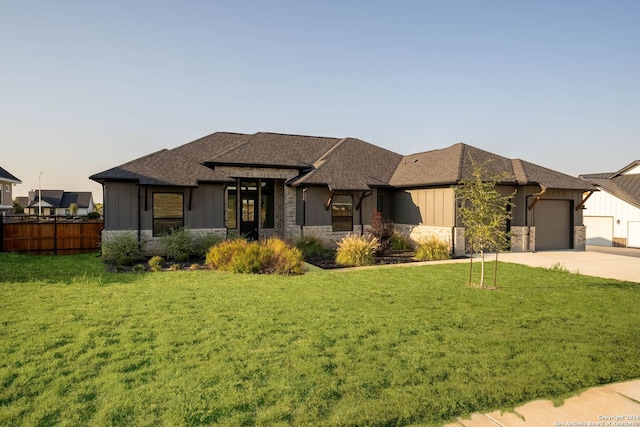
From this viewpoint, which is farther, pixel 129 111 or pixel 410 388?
pixel 129 111

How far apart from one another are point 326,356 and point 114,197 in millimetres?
12839

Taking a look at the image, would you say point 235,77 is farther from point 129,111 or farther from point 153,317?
point 153,317

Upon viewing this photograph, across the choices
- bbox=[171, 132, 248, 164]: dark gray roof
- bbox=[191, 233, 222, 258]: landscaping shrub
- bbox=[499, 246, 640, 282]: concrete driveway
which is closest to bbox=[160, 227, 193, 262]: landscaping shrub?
bbox=[191, 233, 222, 258]: landscaping shrub

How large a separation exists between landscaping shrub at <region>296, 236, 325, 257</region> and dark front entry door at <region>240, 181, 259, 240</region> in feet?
10.4

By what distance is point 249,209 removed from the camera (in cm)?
1880

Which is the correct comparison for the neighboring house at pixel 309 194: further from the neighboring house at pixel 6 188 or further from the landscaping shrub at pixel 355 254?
the neighboring house at pixel 6 188

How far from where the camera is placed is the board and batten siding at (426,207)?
16.2 metres

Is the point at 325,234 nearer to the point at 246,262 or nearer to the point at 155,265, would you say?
the point at 246,262

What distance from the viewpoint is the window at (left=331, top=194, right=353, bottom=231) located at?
18.0 m

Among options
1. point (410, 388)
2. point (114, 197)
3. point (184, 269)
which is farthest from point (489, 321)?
point (114, 197)

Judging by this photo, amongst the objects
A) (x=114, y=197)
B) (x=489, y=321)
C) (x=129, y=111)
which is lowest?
(x=489, y=321)

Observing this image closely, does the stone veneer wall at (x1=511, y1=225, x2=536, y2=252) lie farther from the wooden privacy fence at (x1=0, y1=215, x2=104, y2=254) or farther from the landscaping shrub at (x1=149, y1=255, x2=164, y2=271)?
the wooden privacy fence at (x1=0, y1=215, x2=104, y2=254)

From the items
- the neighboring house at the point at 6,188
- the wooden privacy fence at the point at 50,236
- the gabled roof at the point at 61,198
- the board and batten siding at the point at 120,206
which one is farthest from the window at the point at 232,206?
the gabled roof at the point at 61,198

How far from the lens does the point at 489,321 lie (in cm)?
636
